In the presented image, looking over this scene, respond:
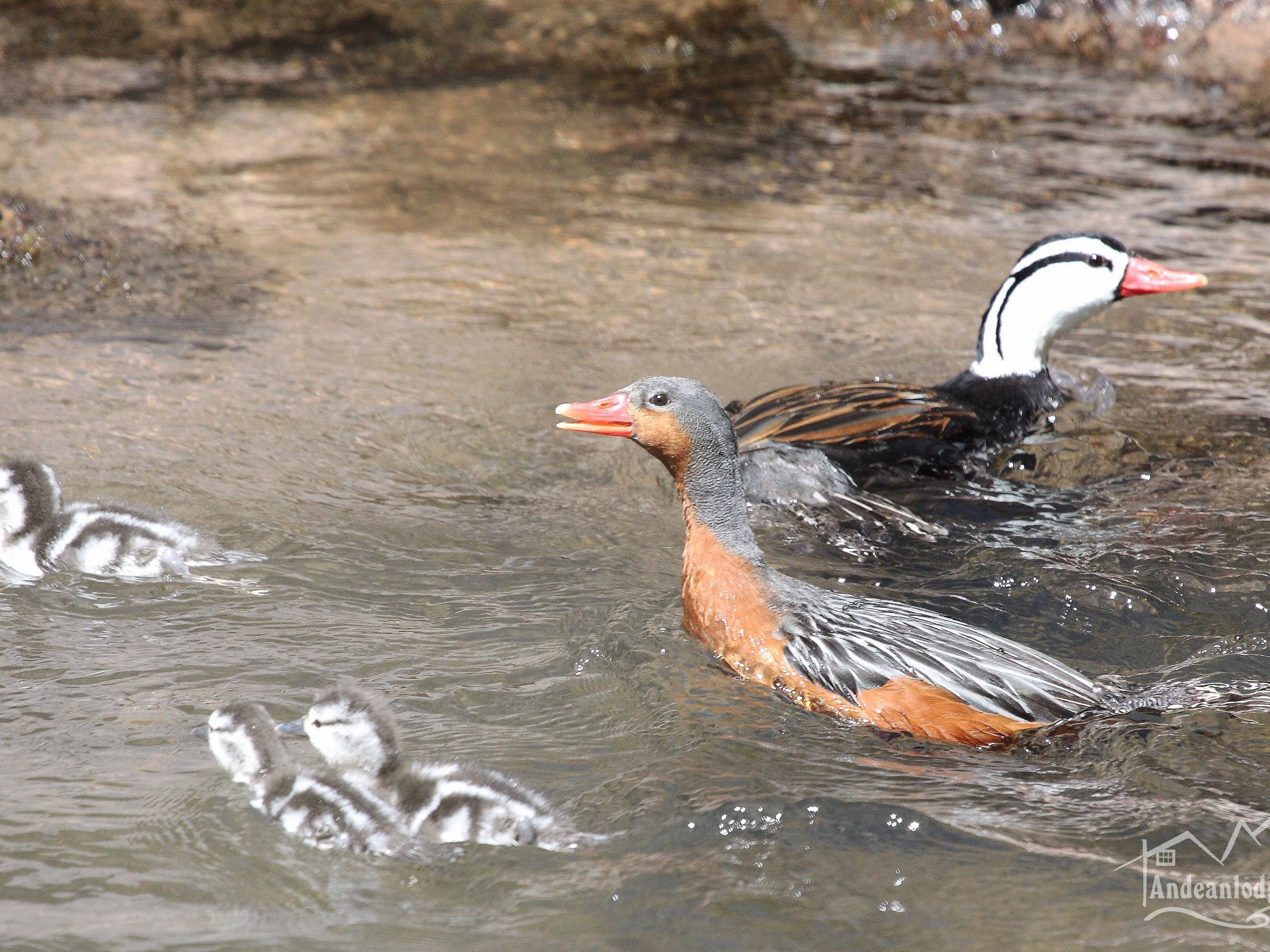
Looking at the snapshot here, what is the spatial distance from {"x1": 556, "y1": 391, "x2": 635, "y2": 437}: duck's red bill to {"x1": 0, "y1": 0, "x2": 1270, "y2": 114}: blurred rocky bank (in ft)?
25.0

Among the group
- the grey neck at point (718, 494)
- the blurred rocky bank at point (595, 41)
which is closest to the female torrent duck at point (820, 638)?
the grey neck at point (718, 494)

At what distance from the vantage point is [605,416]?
192 inches

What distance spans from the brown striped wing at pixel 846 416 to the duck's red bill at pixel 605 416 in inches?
50.5

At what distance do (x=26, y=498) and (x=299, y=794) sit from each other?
216 centimetres

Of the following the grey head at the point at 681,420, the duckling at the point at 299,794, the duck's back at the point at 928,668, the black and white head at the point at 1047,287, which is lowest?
the duckling at the point at 299,794

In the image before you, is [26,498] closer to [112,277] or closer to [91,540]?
[91,540]

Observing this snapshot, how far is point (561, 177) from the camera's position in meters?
10.1

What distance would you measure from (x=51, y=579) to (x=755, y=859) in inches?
119

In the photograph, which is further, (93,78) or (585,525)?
(93,78)

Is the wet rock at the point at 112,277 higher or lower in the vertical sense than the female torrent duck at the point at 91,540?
higher

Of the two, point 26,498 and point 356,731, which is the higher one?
point 26,498

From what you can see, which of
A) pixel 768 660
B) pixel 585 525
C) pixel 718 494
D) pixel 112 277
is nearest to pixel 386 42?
pixel 112 277

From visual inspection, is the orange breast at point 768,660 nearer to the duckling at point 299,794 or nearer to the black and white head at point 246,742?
the duckling at point 299,794

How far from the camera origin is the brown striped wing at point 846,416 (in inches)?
239
